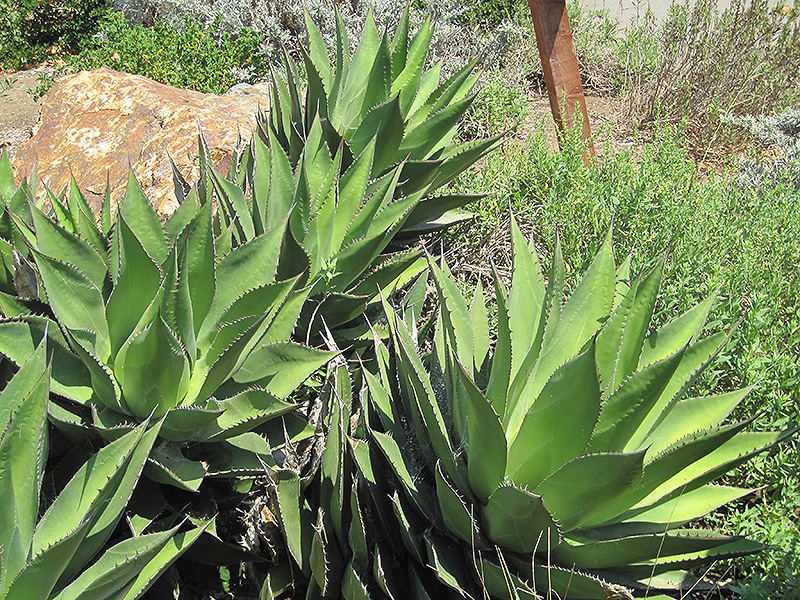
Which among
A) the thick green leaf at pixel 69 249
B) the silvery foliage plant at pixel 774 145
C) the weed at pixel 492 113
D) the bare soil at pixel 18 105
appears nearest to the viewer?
the thick green leaf at pixel 69 249

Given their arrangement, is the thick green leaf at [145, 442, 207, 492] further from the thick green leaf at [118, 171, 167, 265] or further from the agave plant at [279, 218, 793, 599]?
the thick green leaf at [118, 171, 167, 265]

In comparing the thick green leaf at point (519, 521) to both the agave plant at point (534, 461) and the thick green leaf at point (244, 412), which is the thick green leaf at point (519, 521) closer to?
the agave plant at point (534, 461)

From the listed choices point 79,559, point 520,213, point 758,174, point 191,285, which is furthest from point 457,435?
point 758,174

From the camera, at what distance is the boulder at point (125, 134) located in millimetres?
3230

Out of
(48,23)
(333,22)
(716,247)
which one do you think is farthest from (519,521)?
(48,23)

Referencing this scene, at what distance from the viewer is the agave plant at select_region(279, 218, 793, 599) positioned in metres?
1.44

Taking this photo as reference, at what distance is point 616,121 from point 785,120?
1.47 metres

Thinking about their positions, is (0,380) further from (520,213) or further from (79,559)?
(520,213)

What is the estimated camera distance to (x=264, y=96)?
4332 millimetres

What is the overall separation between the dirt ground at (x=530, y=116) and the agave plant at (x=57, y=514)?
4559 mm

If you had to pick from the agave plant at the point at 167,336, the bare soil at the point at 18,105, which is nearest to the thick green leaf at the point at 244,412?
the agave plant at the point at 167,336

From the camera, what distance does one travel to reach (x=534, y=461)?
1514 mm

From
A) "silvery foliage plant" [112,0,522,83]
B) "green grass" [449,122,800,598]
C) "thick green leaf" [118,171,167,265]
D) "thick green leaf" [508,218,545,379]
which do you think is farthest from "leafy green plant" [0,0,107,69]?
"thick green leaf" [508,218,545,379]

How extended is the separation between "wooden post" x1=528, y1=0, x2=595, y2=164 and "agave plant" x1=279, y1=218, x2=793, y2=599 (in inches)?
95.8
